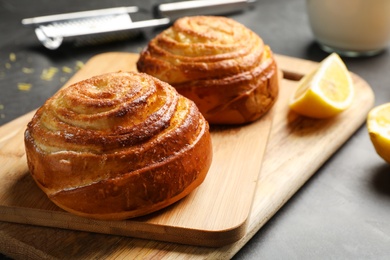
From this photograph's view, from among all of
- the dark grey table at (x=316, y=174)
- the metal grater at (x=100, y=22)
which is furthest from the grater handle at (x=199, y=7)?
the dark grey table at (x=316, y=174)

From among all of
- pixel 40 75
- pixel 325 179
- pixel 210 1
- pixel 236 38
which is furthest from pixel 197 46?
pixel 210 1

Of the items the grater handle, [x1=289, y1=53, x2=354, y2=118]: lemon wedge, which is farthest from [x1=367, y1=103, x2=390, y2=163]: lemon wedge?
the grater handle

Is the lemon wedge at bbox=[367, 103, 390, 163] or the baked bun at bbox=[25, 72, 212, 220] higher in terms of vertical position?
the baked bun at bbox=[25, 72, 212, 220]

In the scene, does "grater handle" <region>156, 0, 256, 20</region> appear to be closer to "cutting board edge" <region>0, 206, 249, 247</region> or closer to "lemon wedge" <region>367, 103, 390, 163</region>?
"lemon wedge" <region>367, 103, 390, 163</region>

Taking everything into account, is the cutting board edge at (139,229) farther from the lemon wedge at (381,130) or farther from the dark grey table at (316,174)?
the lemon wedge at (381,130)

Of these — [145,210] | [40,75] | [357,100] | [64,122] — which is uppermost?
[64,122]

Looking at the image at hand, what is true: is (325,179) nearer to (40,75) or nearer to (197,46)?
(197,46)

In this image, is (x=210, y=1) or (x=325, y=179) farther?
(x=210, y=1)
